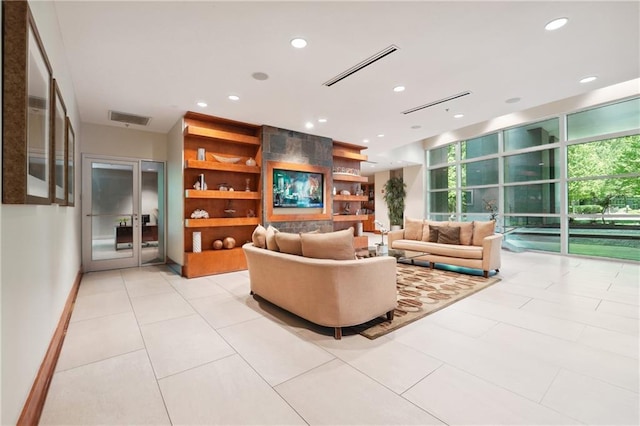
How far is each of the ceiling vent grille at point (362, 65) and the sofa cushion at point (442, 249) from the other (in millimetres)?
3442

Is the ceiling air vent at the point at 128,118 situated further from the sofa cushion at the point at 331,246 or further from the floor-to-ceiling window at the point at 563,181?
the floor-to-ceiling window at the point at 563,181

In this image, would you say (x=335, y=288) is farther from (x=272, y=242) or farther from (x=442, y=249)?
(x=442, y=249)

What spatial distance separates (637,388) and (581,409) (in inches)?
22.3

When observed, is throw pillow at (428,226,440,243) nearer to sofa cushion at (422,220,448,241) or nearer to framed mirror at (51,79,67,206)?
sofa cushion at (422,220,448,241)

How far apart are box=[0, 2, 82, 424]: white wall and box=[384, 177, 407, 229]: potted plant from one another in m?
10.3

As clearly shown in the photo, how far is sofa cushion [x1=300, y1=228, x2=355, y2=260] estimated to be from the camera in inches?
107

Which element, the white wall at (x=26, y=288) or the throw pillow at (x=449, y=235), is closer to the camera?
the white wall at (x=26, y=288)

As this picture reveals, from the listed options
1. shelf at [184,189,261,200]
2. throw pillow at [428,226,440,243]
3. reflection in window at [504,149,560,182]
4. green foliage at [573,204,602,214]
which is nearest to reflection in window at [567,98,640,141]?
reflection in window at [504,149,560,182]

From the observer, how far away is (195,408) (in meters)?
1.67

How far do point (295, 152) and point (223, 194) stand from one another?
1826mm

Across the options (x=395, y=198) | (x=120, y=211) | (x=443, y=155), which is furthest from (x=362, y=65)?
(x=395, y=198)

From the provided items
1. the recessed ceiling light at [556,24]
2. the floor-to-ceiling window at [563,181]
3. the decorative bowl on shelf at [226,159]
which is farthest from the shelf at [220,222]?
the floor-to-ceiling window at [563,181]

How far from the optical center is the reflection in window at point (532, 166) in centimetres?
714

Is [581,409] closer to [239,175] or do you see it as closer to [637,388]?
[637,388]
